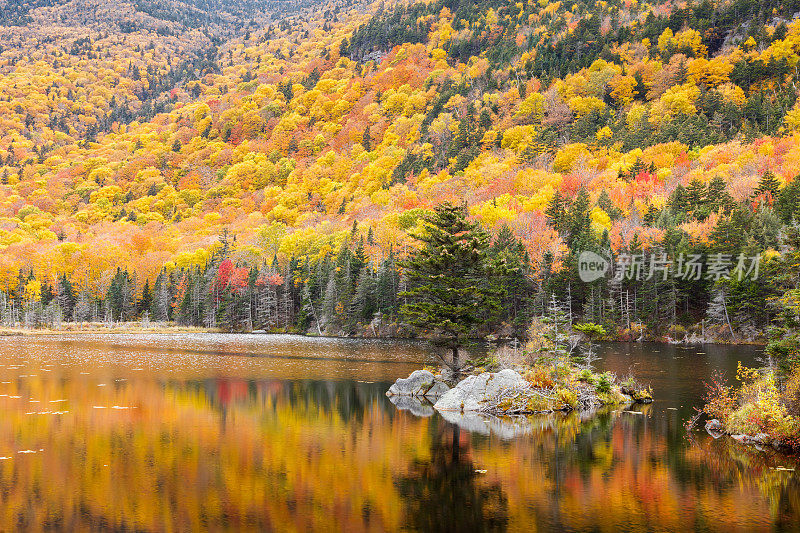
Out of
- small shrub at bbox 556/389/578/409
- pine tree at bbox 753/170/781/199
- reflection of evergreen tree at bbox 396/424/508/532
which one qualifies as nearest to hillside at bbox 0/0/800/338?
pine tree at bbox 753/170/781/199

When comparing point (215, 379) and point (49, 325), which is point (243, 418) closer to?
point (215, 379)

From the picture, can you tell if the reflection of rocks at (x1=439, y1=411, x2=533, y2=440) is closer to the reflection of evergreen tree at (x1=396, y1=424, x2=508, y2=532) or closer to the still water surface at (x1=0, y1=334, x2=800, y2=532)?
the still water surface at (x1=0, y1=334, x2=800, y2=532)

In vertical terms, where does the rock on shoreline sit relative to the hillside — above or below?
below

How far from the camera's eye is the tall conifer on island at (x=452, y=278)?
3800 centimetres

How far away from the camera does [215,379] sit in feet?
143

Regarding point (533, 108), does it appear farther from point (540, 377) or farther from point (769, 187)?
point (540, 377)

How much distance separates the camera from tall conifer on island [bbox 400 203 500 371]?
125 feet

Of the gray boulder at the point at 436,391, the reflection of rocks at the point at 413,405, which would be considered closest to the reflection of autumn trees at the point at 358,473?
the reflection of rocks at the point at 413,405

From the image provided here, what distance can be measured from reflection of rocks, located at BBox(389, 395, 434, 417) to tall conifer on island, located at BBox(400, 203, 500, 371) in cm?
415

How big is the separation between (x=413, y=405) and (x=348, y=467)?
13.7m

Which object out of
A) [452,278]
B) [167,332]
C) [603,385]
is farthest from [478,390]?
[167,332]

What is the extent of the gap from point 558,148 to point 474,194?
2755 centimetres

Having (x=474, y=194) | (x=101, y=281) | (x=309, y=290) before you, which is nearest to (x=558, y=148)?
(x=474, y=194)

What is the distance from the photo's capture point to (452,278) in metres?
38.0
